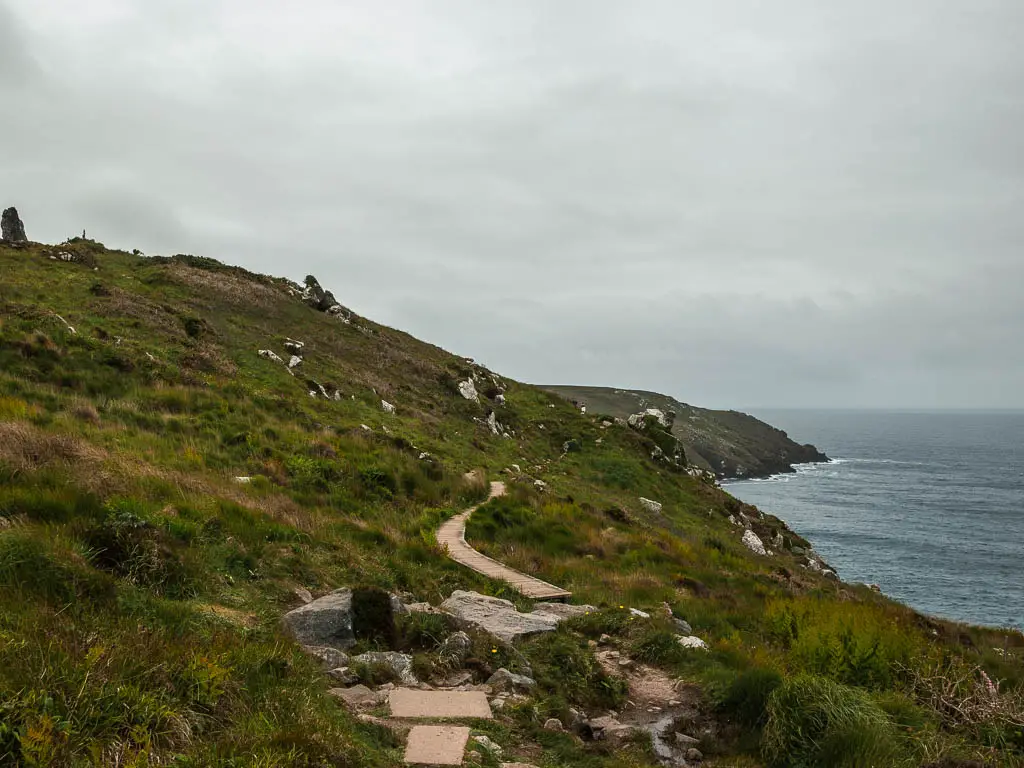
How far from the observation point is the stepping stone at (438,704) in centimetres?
678

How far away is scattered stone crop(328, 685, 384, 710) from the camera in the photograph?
6.67 meters

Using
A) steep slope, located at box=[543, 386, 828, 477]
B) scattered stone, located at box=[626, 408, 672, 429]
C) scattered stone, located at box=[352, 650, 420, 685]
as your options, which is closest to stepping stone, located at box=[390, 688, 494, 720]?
scattered stone, located at box=[352, 650, 420, 685]

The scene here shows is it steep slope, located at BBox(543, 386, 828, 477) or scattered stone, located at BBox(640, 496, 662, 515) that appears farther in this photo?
steep slope, located at BBox(543, 386, 828, 477)

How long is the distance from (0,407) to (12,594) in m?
11.2

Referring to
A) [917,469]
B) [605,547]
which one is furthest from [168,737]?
[917,469]

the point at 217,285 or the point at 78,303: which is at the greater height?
the point at 217,285

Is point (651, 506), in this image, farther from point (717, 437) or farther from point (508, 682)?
point (717, 437)

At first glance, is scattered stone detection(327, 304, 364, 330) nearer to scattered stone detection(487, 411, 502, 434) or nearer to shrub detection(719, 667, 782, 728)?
scattered stone detection(487, 411, 502, 434)

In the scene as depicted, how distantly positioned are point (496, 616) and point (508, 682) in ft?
8.34

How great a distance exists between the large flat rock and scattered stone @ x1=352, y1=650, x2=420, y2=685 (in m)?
1.68

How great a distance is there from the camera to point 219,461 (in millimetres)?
15609

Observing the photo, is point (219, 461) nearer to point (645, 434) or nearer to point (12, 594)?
point (12, 594)

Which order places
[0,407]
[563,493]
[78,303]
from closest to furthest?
[0,407] → [563,493] → [78,303]

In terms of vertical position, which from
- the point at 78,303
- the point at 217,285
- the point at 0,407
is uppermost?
the point at 217,285
